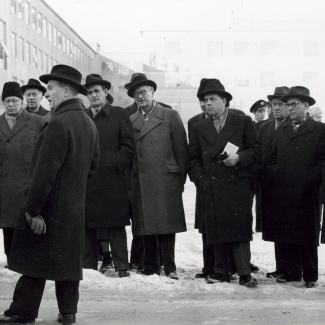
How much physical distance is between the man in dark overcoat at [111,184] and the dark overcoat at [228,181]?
0.82 m

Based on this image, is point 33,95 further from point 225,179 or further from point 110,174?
point 225,179

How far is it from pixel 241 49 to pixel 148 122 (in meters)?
45.0

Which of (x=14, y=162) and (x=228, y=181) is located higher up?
(x=14, y=162)

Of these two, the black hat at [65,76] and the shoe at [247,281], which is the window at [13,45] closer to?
the shoe at [247,281]

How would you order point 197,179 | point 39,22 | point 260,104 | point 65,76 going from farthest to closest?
point 39,22 → point 260,104 → point 197,179 → point 65,76

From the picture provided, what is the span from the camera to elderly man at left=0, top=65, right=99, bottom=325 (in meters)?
5.37

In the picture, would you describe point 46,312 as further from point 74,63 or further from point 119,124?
point 74,63

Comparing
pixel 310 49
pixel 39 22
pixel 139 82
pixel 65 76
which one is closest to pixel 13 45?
pixel 39 22

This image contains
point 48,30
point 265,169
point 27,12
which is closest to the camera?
point 265,169

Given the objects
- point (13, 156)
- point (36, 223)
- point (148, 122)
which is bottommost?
point (36, 223)

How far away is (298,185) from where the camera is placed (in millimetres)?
7438

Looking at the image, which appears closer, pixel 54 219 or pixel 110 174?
pixel 54 219

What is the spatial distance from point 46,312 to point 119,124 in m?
2.46

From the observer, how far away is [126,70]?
59.1m
